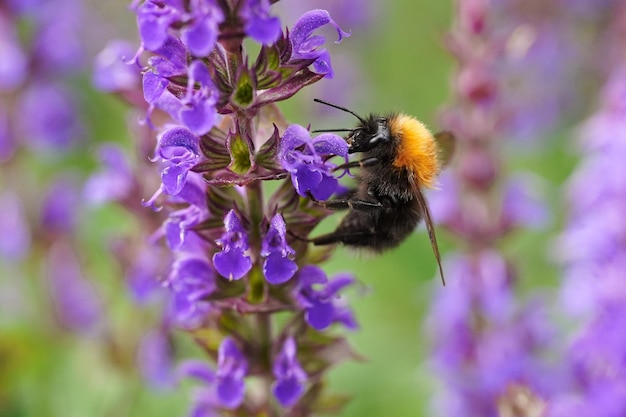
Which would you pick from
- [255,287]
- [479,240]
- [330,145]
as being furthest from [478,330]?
[330,145]

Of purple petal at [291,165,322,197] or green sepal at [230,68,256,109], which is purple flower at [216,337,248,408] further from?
green sepal at [230,68,256,109]

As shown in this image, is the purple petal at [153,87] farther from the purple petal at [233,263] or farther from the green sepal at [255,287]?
the green sepal at [255,287]

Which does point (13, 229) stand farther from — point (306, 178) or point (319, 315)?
point (306, 178)

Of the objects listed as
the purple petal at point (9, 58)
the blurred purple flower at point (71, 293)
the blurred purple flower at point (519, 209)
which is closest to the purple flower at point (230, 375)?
the blurred purple flower at point (519, 209)

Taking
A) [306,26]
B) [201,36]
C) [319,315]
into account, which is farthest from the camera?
[319,315]

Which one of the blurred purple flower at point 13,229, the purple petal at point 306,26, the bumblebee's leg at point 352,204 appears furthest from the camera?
the blurred purple flower at point 13,229

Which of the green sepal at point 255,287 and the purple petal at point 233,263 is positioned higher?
the purple petal at point 233,263
